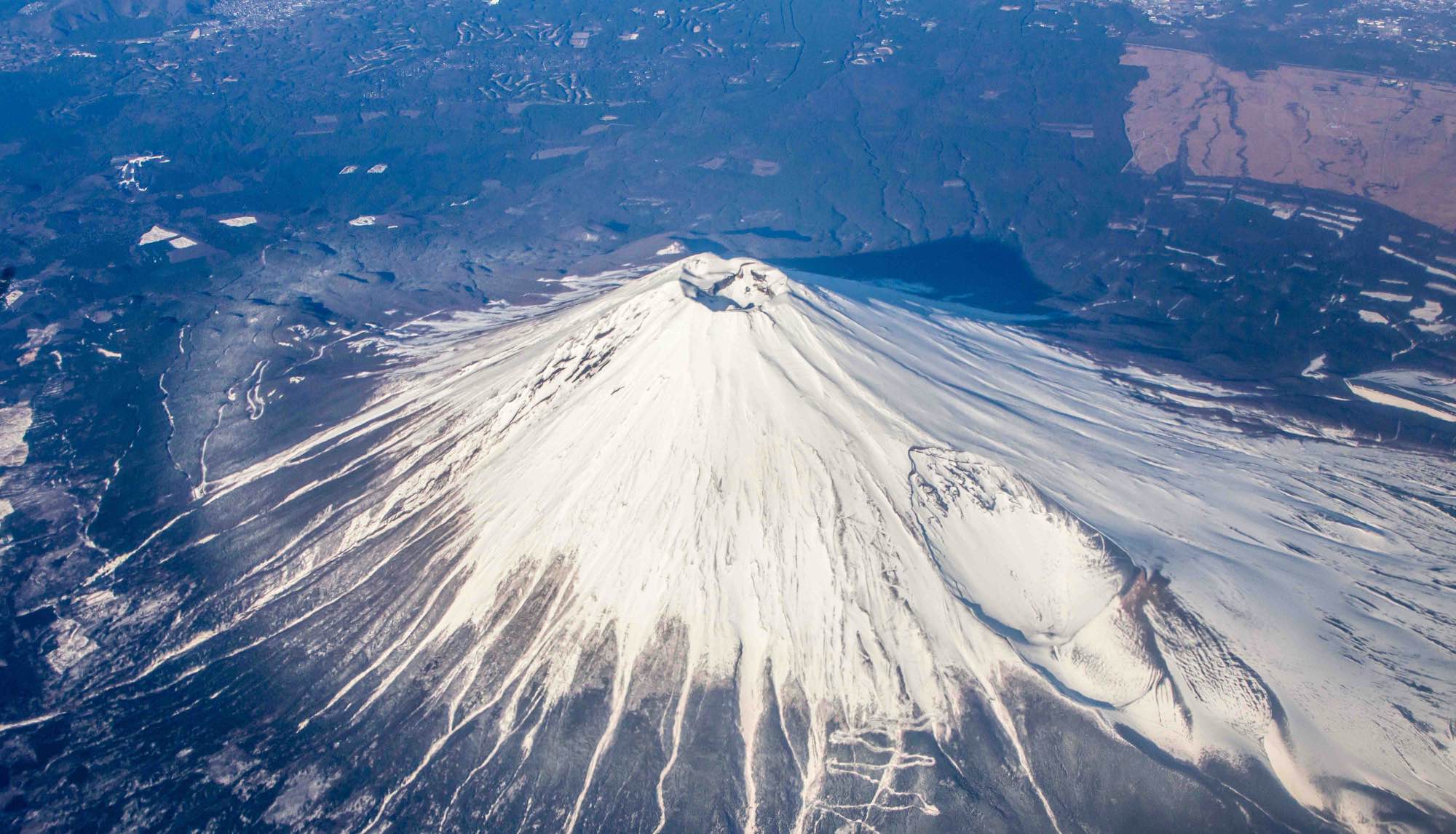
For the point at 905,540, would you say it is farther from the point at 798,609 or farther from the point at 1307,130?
the point at 1307,130

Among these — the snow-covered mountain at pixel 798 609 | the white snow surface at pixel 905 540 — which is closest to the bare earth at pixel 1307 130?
the white snow surface at pixel 905 540

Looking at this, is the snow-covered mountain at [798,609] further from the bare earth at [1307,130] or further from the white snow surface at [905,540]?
the bare earth at [1307,130]

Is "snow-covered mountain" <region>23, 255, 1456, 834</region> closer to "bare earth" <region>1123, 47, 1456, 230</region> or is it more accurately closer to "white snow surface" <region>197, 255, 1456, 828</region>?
"white snow surface" <region>197, 255, 1456, 828</region>

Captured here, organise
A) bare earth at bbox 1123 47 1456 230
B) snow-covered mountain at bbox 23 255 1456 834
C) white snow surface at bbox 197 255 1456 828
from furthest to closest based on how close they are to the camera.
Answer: bare earth at bbox 1123 47 1456 230 < white snow surface at bbox 197 255 1456 828 < snow-covered mountain at bbox 23 255 1456 834

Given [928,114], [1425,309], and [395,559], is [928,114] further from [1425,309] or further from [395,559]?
[395,559]

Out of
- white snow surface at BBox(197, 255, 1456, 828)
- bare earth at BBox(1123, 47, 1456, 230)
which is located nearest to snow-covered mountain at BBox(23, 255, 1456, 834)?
white snow surface at BBox(197, 255, 1456, 828)

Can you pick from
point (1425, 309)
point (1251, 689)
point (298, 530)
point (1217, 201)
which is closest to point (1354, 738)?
point (1251, 689)

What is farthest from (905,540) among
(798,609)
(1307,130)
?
(1307,130)
